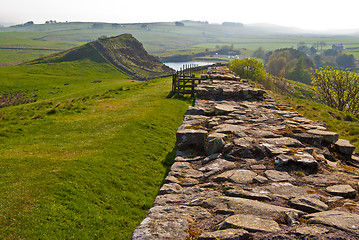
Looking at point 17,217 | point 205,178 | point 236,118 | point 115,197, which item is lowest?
point 115,197

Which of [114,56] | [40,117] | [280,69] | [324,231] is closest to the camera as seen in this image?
[324,231]

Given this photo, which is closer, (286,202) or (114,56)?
(286,202)

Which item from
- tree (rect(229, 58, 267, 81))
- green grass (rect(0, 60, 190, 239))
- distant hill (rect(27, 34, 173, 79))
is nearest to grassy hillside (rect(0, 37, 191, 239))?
green grass (rect(0, 60, 190, 239))

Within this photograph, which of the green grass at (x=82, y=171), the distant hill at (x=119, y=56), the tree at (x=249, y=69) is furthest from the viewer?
the distant hill at (x=119, y=56)

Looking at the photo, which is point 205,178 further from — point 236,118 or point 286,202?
point 236,118

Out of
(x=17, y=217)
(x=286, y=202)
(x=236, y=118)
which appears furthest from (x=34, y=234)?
(x=236, y=118)

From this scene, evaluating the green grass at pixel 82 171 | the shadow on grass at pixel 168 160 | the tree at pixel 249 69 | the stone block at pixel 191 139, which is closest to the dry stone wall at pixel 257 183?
the stone block at pixel 191 139

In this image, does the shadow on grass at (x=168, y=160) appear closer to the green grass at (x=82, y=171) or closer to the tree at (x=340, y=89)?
the green grass at (x=82, y=171)

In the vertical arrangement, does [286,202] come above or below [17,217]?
above

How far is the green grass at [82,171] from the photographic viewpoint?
30.7ft

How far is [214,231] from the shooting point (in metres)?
5.69

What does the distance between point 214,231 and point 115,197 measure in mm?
7494

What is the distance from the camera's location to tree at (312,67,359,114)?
35.6 meters

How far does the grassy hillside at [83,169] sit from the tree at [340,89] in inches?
978
